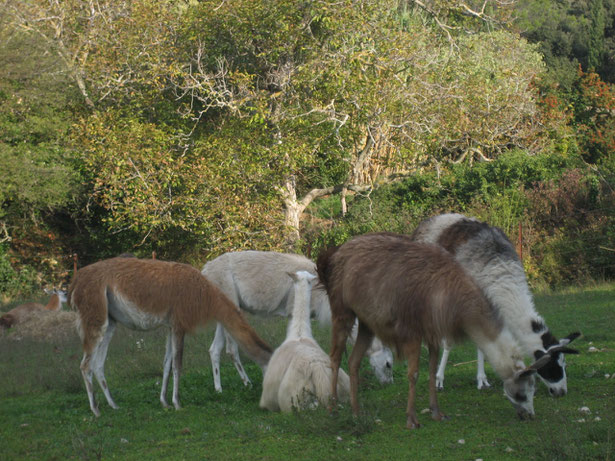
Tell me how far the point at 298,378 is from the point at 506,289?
84.1 inches

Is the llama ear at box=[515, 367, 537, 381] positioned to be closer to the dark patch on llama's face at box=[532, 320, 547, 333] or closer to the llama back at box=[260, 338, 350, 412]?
the dark patch on llama's face at box=[532, 320, 547, 333]

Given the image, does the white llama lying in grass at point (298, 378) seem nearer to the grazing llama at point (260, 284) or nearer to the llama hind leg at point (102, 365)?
the llama hind leg at point (102, 365)

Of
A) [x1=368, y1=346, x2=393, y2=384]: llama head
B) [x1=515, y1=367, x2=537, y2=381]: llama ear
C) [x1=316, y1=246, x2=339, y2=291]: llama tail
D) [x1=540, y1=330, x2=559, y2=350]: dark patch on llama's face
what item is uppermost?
[x1=316, y1=246, x2=339, y2=291]: llama tail

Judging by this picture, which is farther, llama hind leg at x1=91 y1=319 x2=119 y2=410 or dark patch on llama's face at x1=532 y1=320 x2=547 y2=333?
llama hind leg at x1=91 y1=319 x2=119 y2=410

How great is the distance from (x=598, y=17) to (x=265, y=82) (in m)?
20.1

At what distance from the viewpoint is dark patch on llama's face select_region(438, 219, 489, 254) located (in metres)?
7.43

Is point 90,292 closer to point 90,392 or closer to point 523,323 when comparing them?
point 90,392

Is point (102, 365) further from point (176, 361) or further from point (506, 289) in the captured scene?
point (506, 289)

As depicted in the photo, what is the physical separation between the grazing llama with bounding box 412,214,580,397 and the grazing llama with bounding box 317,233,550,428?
30 centimetres

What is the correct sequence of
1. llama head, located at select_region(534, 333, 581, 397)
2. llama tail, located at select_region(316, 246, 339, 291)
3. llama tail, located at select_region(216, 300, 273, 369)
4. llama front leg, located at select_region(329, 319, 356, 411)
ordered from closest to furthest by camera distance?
llama head, located at select_region(534, 333, 581, 397)
llama front leg, located at select_region(329, 319, 356, 411)
llama tail, located at select_region(316, 246, 339, 291)
llama tail, located at select_region(216, 300, 273, 369)

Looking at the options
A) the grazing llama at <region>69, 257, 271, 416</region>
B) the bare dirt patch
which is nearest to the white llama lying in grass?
the grazing llama at <region>69, 257, 271, 416</region>

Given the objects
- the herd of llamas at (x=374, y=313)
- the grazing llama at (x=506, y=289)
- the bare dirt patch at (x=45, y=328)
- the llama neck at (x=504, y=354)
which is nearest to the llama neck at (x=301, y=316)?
the herd of llamas at (x=374, y=313)

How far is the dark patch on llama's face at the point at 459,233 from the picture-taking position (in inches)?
292

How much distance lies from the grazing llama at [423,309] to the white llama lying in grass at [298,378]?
1.93ft
